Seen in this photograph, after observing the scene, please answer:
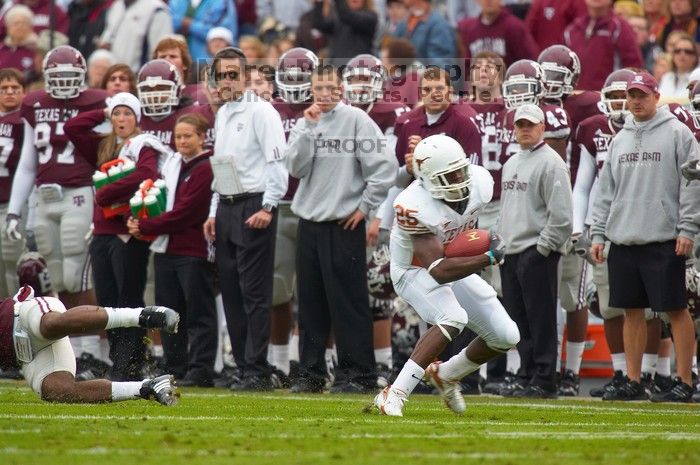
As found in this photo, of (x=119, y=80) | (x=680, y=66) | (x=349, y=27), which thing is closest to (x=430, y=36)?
(x=349, y=27)

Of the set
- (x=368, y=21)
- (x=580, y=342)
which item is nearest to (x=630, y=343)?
(x=580, y=342)

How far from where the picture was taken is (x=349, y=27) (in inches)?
549

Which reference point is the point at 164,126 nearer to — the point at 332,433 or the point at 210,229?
the point at 210,229

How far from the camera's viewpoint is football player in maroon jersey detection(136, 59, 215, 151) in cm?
1052

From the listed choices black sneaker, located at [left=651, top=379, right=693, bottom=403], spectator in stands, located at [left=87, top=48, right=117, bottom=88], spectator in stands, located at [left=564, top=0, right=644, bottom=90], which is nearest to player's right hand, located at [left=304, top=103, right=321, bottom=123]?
black sneaker, located at [left=651, top=379, right=693, bottom=403]

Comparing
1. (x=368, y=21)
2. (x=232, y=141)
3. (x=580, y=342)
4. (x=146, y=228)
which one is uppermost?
(x=368, y=21)

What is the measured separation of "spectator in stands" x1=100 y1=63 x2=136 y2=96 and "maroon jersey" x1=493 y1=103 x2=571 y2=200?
3.04m

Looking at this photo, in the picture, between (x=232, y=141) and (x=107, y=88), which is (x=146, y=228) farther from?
(x=107, y=88)

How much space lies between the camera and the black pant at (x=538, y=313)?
9.42m

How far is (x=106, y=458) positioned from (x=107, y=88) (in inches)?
238

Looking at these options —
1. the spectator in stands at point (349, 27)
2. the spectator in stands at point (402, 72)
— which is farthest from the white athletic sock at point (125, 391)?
the spectator in stands at point (349, 27)

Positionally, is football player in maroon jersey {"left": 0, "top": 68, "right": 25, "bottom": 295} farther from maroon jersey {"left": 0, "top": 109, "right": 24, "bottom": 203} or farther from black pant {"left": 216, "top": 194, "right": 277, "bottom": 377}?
black pant {"left": 216, "top": 194, "right": 277, "bottom": 377}

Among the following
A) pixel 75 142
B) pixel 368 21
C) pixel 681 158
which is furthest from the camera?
pixel 368 21

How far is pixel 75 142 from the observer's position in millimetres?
10648
